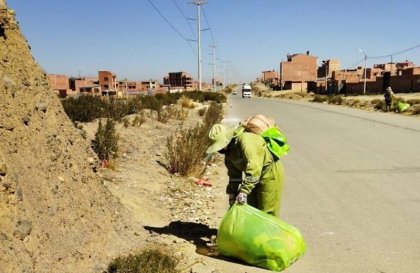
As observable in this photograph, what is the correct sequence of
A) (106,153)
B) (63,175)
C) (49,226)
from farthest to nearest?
1. (106,153)
2. (63,175)
3. (49,226)

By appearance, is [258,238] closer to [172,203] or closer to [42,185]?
[42,185]

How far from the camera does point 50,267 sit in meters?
3.54

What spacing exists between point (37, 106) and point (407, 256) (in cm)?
416

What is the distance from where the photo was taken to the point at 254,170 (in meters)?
4.39

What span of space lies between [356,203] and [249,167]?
3.39 meters

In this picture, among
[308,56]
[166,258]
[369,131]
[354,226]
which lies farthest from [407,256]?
[308,56]

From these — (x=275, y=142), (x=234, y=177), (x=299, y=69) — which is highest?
(x=299, y=69)

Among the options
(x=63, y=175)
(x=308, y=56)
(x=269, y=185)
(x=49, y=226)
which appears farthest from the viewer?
(x=308, y=56)

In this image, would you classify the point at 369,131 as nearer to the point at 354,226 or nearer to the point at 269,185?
the point at 354,226

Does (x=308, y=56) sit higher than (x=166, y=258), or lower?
higher

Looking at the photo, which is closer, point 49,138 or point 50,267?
point 50,267

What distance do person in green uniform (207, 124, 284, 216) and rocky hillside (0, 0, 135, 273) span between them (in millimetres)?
1303

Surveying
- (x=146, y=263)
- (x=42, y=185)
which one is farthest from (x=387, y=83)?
(x=42, y=185)

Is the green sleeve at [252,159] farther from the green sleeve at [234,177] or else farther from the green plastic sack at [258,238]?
the green sleeve at [234,177]
